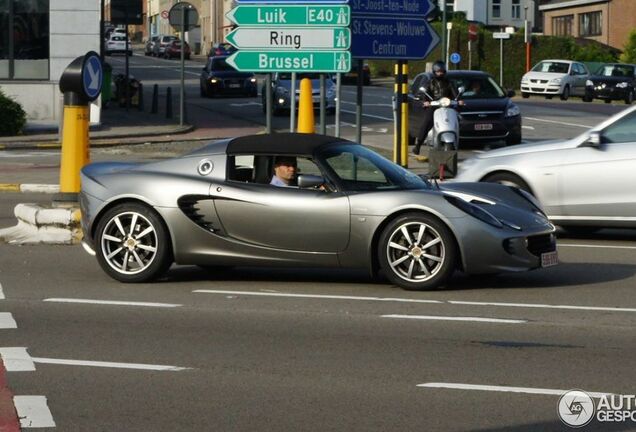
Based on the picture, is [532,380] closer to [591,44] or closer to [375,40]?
[375,40]

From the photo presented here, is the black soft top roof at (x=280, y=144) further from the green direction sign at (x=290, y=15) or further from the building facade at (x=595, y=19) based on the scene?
the building facade at (x=595, y=19)

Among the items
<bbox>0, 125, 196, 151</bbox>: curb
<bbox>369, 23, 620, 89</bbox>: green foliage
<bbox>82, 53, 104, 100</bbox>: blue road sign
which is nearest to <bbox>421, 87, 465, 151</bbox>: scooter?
<bbox>82, 53, 104, 100</bbox>: blue road sign

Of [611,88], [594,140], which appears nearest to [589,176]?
[594,140]

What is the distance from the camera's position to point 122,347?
8.91 metres

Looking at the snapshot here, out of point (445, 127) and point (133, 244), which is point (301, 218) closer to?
point (133, 244)

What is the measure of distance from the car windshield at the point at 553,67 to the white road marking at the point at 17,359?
2079 inches

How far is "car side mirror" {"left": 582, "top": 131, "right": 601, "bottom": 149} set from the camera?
14.7 metres

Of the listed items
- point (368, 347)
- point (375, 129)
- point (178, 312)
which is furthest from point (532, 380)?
point (375, 129)

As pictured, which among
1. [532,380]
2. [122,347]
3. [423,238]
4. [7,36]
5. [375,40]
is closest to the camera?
[532,380]

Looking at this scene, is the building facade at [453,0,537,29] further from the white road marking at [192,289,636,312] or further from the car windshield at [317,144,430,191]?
the white road marking at [192,289,636,312]

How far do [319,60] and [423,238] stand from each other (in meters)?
6.48

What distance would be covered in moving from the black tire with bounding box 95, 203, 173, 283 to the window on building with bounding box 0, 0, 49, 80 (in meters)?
24.1

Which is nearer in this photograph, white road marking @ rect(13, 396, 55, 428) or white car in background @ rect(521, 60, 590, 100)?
white road marking @ rect(13, 396, 55, 428)

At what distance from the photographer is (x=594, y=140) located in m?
14.7
